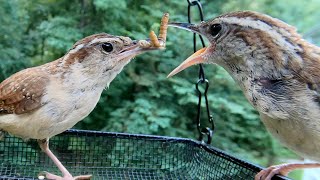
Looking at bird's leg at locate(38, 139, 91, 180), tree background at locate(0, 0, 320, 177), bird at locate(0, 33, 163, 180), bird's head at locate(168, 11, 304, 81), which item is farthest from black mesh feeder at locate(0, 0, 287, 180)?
tree background at locate(0, 0, 320, 177)

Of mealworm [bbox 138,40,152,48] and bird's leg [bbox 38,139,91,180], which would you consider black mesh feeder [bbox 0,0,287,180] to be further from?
mealworm [bbox 138,40,152,48]

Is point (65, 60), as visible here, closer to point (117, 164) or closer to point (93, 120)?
point (117, 164)

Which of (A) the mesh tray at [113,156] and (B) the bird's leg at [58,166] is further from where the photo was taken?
(A) the mesh tray at [113,156]

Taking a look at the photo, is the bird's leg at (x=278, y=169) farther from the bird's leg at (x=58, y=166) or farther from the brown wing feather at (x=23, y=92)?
the brown wing feather at (x=23, y=92)

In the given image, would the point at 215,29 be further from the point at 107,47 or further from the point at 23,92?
the point at 23,92

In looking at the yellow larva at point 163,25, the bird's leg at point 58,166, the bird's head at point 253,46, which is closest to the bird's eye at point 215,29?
the bird's head at point 253,46


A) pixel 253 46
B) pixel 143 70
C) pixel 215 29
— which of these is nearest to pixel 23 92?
pixel 215 29

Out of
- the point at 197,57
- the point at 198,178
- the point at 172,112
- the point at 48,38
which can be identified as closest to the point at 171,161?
the point at 198,178
